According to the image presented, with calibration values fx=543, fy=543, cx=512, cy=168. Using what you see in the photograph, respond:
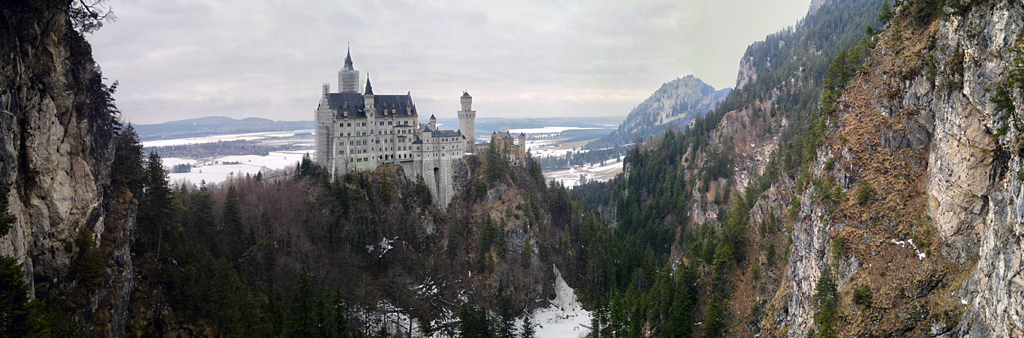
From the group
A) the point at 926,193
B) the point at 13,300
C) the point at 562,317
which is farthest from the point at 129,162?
the point at 562,317

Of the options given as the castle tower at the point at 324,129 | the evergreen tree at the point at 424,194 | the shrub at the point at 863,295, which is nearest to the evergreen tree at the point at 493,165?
the evergreen tree at the point at 424,194

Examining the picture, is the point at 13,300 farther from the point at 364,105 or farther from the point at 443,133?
the point at 443,133

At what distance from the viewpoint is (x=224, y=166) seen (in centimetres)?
13988

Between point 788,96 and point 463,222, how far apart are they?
9405cm

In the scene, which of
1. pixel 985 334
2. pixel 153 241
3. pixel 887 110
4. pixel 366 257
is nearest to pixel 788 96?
pixel 887 110

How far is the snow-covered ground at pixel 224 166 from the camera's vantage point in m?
116

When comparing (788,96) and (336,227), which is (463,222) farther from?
(788,96)

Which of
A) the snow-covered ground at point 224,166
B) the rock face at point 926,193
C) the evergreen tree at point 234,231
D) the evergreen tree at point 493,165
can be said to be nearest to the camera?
the rock face at point 926,193

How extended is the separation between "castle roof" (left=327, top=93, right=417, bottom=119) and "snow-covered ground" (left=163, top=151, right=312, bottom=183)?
38.6m

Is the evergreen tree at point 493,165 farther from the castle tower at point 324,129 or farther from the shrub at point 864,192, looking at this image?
the shrub at point 864,192

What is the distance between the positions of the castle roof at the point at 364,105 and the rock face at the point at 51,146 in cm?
4454

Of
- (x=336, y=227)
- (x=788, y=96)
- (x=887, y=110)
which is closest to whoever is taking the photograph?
(x=887, y=110)

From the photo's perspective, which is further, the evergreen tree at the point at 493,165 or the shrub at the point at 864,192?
the evergreen tree at the point at 493,165

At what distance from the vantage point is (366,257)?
76.4 meters
